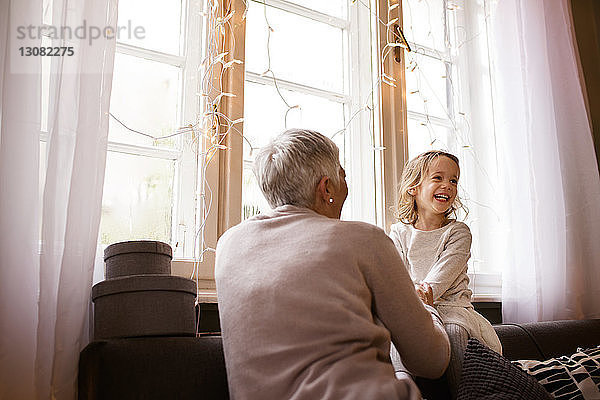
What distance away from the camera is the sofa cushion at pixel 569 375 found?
1714mm

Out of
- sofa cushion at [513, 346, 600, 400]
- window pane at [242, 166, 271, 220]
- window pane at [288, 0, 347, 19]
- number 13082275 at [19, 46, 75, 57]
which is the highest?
window pane at [288, 0, 347, 19]

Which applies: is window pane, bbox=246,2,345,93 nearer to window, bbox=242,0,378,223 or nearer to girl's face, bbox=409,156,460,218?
window, bbox=242,0,378,223

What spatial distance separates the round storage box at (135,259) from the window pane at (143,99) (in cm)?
60

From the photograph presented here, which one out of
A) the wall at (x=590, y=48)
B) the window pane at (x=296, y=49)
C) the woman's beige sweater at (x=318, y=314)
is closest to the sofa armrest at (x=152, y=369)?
the woman's beige sweater at (x=318, y=314)

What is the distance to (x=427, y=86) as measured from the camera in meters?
2.99

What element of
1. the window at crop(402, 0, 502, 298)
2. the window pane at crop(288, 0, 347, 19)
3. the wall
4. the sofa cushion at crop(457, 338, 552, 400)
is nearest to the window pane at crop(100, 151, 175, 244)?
the window pane at crop(288, 0, 347, 19)

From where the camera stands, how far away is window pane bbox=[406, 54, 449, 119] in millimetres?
2902

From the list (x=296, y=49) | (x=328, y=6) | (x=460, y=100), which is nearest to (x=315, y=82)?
(x=296, y=49)

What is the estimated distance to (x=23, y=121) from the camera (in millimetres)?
1555

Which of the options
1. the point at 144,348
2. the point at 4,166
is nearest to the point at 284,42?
the point at 4,166

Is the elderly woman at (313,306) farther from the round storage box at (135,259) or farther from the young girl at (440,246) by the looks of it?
the young girl at (440,246)

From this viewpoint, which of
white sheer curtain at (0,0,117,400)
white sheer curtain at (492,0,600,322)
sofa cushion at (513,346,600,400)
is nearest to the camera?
white sheer curtain at (0,0,117,400)

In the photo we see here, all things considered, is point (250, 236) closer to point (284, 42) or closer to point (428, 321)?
point (428, 321)

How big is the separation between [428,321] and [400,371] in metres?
0.44
